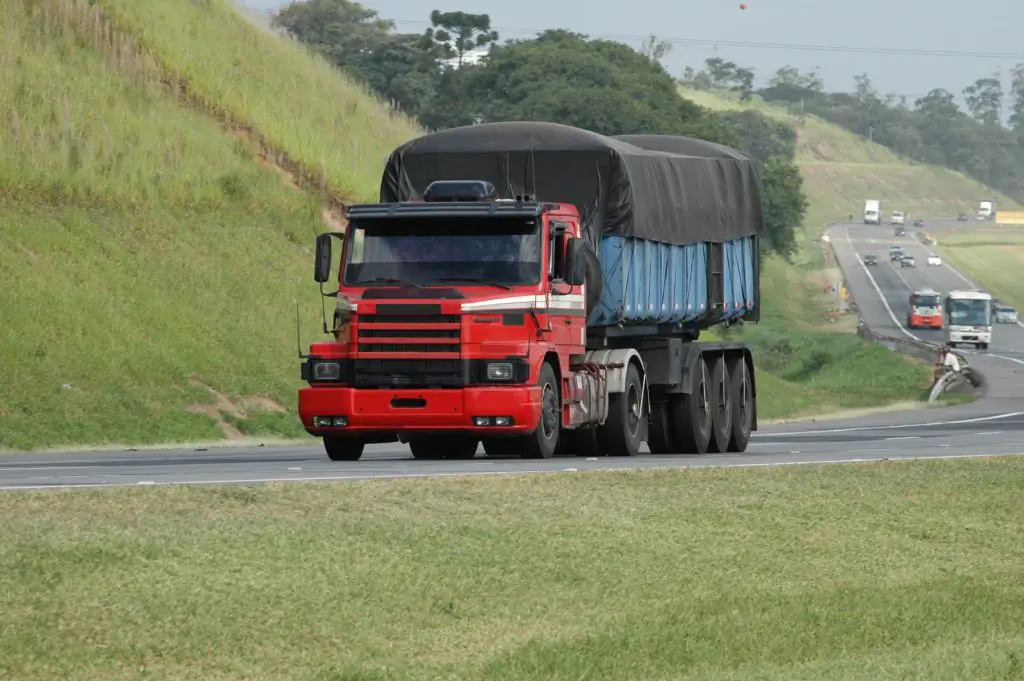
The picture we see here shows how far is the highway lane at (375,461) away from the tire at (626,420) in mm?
312

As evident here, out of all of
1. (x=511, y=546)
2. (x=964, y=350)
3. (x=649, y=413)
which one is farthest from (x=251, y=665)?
(x=964, y=350)

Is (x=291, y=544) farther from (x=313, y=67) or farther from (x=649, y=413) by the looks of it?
(x=313, y=67)

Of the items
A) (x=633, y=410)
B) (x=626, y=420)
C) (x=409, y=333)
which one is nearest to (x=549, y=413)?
(x=409, y=333)

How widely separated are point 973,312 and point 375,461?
87225 millimetres

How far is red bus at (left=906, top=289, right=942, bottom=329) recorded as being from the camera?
125 metres

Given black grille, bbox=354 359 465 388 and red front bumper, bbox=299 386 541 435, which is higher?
black grille, bbox=354 359 465 388

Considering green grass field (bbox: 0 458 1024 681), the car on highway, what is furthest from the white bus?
green grass field (bbox: 0 458 1024 681)

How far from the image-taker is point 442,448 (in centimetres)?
2600

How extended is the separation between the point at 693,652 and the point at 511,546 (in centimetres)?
274

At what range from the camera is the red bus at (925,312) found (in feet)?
411

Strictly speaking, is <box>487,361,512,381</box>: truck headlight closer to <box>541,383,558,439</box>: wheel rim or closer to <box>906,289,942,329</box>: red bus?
<box>541,383,558,439</box>: wheel rim

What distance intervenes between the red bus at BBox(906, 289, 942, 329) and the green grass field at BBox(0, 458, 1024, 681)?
362 ft

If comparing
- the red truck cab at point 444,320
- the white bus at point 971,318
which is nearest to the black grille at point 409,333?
the red truck cab at point 444,320

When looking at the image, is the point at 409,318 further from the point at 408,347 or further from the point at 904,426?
the point at 904,426
